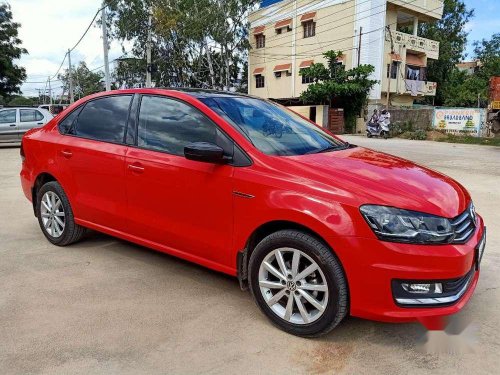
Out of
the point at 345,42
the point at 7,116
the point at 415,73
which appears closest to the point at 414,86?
the point at 415,73

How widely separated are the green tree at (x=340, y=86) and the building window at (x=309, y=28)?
5163 millimetres

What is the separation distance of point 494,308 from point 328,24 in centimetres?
3118

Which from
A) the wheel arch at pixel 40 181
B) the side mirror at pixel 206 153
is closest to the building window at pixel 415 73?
the wheel arch at pixel 40 181

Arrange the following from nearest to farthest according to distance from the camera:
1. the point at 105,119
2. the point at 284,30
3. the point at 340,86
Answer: the point at 105,119, the point at 340,86, the point at 284,30

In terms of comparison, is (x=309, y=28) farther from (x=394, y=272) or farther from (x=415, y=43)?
(x=394, y=272)

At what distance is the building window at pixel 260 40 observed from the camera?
3733 cm

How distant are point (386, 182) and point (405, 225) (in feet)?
1.18

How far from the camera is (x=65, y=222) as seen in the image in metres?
4.50

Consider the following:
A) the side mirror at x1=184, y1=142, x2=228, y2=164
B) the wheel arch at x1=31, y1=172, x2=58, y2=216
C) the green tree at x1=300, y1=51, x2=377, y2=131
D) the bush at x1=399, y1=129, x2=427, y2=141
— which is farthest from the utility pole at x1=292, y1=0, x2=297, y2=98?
the side mirror at x1=184, y1=142, x2=228, y2=164

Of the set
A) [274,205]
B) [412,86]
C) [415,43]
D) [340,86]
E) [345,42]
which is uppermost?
[415,43]

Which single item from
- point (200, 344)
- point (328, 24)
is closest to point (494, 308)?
point (200, 344)

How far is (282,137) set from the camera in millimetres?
3529

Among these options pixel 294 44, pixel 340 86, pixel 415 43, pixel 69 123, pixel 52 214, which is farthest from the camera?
pixel 294 44

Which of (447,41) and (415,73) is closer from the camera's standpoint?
(415,73)
